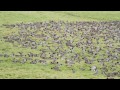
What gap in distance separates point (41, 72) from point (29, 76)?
1.11m

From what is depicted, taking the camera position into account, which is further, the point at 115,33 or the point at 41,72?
the point at 115,33

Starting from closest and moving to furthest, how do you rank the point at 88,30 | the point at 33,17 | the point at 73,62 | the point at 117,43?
the point at 73,62, the point at 117,43, the point at 88,30, the point at 33,17

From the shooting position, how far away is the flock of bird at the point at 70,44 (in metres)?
21.3

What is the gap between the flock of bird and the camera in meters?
21.3

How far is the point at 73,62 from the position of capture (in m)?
21.3

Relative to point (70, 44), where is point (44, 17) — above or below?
above

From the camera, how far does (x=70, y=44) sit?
1075 inches

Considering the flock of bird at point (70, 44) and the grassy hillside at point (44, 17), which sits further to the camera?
the grassy hillside at point (44, 17)

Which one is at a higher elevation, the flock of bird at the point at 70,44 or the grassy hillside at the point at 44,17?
the grassy hillside at the point at 44,17

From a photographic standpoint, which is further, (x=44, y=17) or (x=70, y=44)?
(x=44, y=17)

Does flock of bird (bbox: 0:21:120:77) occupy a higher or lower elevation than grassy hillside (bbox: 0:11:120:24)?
lower
